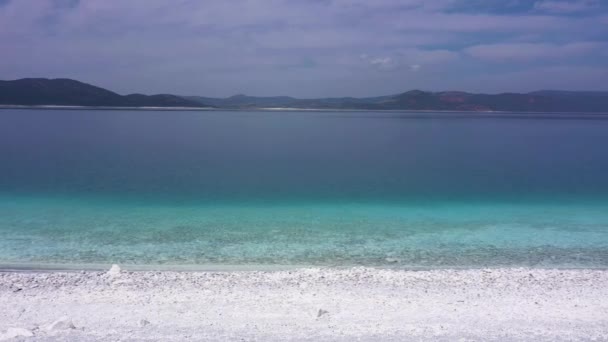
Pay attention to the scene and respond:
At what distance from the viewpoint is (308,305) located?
6.53m

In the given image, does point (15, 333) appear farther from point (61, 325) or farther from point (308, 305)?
point (308, 305)

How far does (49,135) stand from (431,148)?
3044cm

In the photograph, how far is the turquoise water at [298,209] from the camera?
10133 millimetres

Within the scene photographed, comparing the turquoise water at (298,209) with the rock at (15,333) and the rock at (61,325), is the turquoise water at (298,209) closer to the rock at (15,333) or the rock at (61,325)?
the rock at (61,325)

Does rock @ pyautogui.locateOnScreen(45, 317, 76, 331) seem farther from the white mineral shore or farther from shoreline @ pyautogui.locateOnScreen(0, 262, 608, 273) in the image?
shoreline @ pyautogui.locateOnScreen(0, 262, 608, 273)

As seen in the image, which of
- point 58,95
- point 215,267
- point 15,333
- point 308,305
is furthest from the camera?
point 58,95

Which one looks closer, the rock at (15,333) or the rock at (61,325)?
the rock at (15,333)

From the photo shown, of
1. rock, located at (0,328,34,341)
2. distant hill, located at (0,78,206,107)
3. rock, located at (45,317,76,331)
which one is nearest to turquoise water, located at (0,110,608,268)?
rock, located at (45,317,76,331)

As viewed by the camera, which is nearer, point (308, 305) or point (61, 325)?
point (61, 325)

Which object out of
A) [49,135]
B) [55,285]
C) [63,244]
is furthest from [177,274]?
[49,135]

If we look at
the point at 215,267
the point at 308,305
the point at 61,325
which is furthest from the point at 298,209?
the point at 61,325

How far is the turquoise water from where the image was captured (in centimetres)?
1013

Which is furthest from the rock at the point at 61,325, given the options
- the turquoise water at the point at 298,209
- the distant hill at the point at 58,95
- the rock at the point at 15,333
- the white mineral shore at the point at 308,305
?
the distant hill at the point at 58,95

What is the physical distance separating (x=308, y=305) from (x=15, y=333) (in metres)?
3.12
